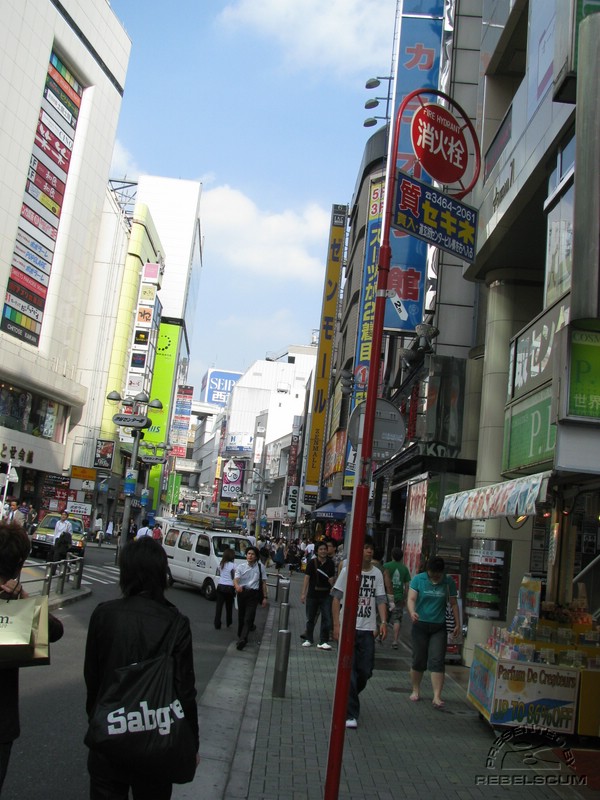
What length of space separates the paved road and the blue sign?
15.9 ft

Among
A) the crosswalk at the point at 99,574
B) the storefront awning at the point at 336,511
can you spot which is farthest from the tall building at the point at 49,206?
the crosswalk at the point at 99,574

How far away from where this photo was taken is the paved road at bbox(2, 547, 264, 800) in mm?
5363

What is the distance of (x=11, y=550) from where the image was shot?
3.98 m

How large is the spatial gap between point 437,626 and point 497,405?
5.61 metres

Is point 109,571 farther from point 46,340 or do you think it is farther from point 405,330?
point 46,340

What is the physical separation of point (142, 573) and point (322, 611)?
11.0m

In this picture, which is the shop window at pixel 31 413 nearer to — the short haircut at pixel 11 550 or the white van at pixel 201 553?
the white van at pixel 201 553

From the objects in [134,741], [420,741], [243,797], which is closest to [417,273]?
[420,741]

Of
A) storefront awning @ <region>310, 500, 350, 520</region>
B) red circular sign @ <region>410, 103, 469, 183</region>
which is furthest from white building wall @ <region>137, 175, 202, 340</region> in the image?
red circular sign @ <region>410, 103, 469, 183</region>

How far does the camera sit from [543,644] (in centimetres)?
796

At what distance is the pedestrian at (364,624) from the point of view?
7949 millimetres

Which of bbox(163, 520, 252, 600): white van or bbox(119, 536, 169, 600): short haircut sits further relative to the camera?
bbox(163, 520, 252, 600): white van

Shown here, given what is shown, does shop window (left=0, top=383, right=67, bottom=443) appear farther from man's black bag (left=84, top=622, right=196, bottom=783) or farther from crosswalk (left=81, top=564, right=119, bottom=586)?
man's black bag (left=84, top=622, right=196, bottom=783)

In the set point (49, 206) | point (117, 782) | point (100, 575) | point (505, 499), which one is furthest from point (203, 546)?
point (49, 206)
